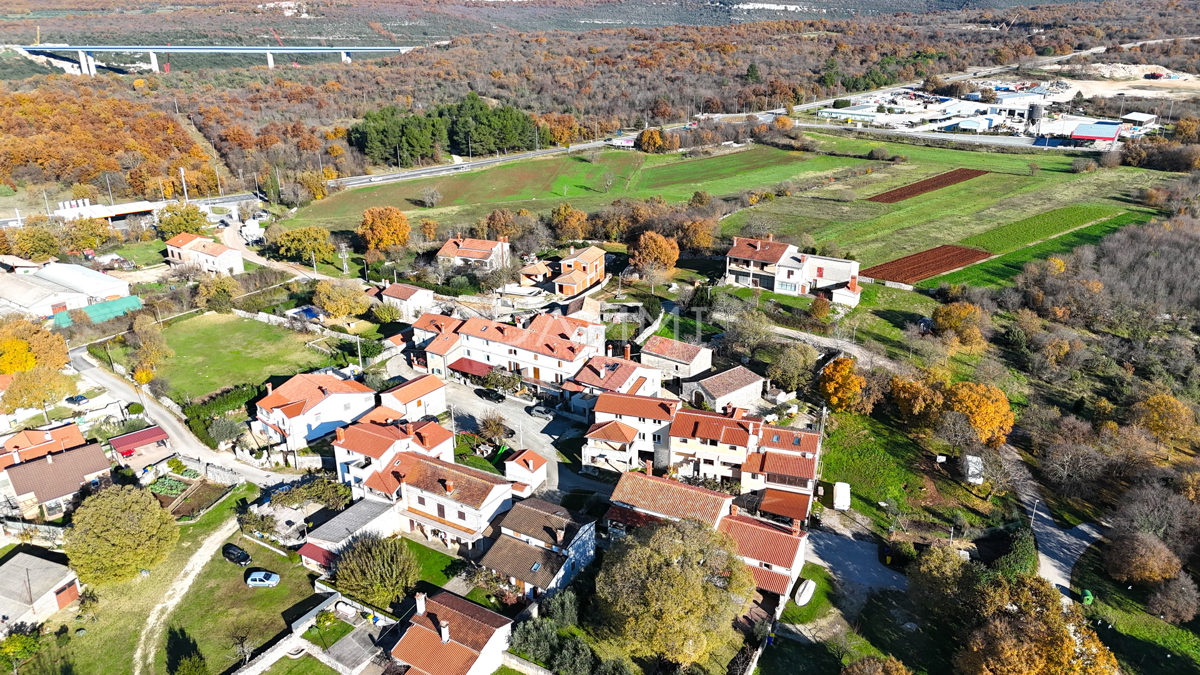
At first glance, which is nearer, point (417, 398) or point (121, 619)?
point (121, 619)

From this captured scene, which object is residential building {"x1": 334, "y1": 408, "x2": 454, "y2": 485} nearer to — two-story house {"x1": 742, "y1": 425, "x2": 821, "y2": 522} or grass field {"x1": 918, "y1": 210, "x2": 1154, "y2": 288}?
two-story house {"x1": 742, "y1": 425, "x2": 821, "y2": 522}

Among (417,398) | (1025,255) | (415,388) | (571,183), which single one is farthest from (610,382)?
(571,183)

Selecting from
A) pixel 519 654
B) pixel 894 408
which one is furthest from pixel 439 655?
pixel 894 408

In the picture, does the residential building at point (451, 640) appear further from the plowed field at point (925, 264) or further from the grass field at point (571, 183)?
the grass field at point (571, 183)

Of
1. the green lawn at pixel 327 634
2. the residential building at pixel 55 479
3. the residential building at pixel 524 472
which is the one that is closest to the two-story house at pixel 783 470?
the residential building at pixel 524 472

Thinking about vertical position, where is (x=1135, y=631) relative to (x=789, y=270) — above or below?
below

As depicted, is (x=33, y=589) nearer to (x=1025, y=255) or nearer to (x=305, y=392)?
(x=305, y=392)

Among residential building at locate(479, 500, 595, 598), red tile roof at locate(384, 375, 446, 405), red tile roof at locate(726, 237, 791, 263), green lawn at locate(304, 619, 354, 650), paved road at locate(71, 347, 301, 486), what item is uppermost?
red tile roof at locate(726, 237, 791, 263)

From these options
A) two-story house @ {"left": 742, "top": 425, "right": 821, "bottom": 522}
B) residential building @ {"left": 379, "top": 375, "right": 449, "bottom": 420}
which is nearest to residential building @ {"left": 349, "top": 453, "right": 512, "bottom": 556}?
residential building @ {"left": 379, "top": 375, "right": 449, "bottom": 420}
